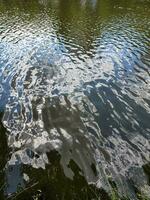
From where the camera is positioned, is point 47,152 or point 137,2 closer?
point 47,152

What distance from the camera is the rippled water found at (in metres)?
13.8

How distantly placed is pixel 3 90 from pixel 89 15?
36.2m

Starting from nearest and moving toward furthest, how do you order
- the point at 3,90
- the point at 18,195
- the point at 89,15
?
the point at 18,195
the point at 3,90
the point at 89,15

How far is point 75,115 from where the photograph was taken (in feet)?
64.3

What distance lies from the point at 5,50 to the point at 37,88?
13.1m

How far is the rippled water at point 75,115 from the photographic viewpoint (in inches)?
542

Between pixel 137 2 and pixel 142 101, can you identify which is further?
pixel 137 2

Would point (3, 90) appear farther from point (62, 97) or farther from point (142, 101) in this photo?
point (142, 101)

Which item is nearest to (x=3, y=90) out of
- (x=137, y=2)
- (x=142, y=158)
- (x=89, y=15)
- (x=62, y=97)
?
(x=62, y=97)

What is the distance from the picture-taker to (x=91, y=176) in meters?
14.2

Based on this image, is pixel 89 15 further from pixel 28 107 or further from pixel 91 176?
pixel 91 176

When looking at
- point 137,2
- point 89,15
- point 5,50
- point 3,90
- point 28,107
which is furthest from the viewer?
point 137,2

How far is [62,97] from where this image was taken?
72.2 feet

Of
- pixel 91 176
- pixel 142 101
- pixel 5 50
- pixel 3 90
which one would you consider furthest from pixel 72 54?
pixel 91 176
